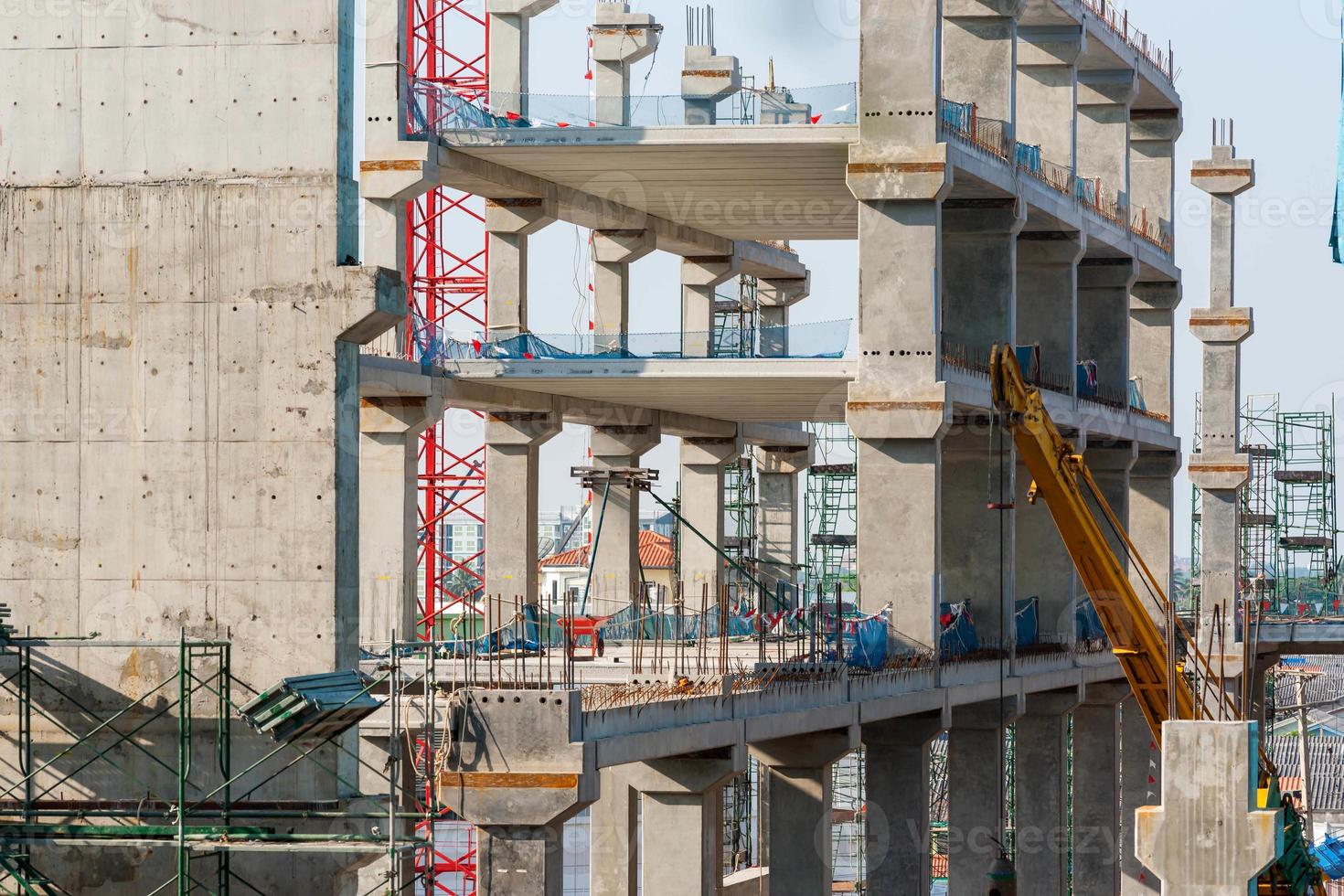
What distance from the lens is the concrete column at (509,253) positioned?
147 feet

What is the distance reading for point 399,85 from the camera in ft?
129

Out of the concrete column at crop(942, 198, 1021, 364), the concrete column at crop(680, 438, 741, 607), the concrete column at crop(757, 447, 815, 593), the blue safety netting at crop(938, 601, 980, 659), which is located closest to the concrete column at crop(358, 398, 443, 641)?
the blue safety netting at crop(938, 601, 980, 659)

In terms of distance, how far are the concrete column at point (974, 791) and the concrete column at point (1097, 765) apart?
8345 mm

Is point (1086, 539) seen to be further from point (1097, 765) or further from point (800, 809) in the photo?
point (1097, 765)

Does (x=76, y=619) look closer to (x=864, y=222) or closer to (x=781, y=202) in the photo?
(x=864, y=222)

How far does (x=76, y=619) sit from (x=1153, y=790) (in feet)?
127

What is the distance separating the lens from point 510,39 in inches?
1799

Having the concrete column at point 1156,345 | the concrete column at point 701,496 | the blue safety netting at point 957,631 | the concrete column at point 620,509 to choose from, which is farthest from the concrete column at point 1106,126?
the blue safety netting at point 957,631

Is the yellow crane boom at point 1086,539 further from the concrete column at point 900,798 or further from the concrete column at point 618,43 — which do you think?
the concrete column at point 618,43

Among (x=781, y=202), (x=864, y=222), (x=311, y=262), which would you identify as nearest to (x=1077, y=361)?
(x=781, y=202)

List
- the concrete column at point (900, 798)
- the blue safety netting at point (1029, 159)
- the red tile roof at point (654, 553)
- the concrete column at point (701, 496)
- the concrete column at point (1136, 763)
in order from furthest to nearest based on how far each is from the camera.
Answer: the red tile roof at point (654, 553) < the concrete column at point (1136, 763) < the concrete column at point (701, 496) < the blue safety netting at point (1029, 159) < the concrete column at point (900, 798)

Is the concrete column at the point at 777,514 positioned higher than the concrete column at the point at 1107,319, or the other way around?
the concrete column at the point at 1107,319

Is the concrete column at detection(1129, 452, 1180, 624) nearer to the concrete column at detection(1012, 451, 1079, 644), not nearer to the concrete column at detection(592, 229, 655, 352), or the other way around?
the concrete column at detection(1012, 451, 1079, 644)

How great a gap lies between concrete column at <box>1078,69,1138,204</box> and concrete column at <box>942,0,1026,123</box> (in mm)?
10287
